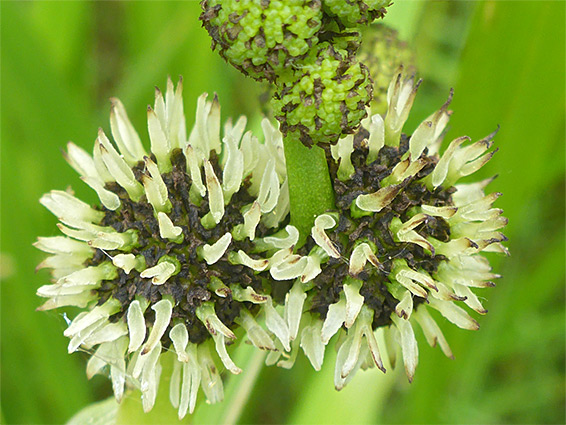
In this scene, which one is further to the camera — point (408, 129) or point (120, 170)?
point (408, 129)

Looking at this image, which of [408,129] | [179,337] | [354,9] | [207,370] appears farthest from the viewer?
[408,129]

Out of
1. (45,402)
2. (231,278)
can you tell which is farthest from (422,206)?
(45,402)

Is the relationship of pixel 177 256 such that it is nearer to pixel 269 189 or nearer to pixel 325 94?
pixel 269 189

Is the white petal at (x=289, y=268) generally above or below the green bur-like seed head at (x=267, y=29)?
below

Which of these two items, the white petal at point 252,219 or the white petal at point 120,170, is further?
the white petal at point 120,170

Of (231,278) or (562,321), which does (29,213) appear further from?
(562,321)

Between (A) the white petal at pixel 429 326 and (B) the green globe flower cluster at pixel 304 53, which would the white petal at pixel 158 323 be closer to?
(B) the green globe flower cluster at pixel 304 53

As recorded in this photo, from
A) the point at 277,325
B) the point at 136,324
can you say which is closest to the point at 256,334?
the point at 277,325

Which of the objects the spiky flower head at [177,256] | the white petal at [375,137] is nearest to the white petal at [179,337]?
the spiky flower head at [177,256]
